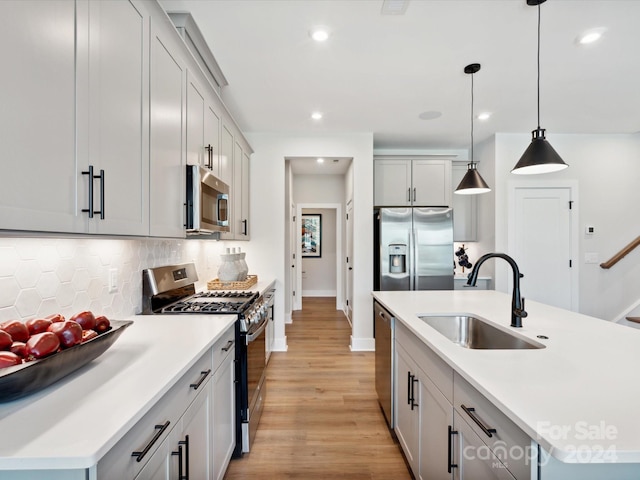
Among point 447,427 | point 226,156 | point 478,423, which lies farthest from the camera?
point 226,156

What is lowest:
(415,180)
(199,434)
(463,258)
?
→ (199,434)

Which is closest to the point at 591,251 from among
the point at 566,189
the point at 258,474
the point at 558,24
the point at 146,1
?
the point at 566,189

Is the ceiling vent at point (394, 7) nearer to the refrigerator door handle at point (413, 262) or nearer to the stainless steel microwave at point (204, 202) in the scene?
the stainless steel microwave at point (204, 202)

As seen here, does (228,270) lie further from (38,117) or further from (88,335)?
(38,117)

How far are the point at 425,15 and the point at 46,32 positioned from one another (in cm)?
188

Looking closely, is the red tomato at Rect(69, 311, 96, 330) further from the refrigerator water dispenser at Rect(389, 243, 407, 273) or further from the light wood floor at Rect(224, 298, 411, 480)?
the refrigerator water dispenser at Rect(389, 243, 407, 273)

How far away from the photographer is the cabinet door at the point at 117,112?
1.02m

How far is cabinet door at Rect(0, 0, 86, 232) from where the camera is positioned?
0.73 meters

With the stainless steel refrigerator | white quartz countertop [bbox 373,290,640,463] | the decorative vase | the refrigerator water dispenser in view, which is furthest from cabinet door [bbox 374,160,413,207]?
white quartz countertop [bbox 373,290,640,463]

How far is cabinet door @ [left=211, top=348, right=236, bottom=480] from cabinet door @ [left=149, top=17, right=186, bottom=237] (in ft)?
2.51

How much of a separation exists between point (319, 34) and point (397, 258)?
266 centimetres

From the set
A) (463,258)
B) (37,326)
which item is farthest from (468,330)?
(463,258)

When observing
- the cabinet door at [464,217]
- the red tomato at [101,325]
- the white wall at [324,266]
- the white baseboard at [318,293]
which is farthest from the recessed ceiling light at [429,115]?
the white baseboard at [318,293]

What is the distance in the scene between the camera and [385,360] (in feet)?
7.27
